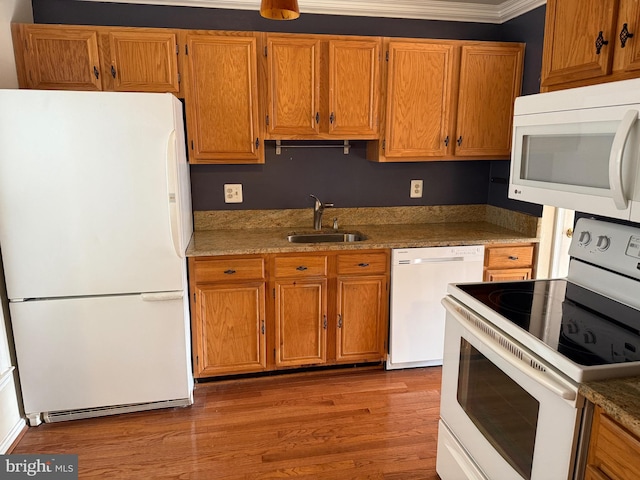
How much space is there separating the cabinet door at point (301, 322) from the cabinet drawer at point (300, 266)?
0.15ft

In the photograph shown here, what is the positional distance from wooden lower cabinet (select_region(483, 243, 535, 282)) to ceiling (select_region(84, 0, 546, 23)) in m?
1.55

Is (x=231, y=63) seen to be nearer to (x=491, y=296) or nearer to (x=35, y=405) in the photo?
(x=491, y=296)

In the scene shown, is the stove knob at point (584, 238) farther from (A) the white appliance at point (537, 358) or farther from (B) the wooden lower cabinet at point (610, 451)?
(B) the wooden lower cabinet at point (610, 451)

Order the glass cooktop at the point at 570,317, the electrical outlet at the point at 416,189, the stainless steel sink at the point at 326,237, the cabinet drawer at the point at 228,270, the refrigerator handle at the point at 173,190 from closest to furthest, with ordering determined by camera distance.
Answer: the glass cooktop at the point at 570,317, the refrigerator handle at the point at 173,190, the cabinet drawer at the point at 228,270, the stainless steel sink at the point at 326,237, the electrical outlet at the point at 416,189

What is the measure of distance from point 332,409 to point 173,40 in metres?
2.32

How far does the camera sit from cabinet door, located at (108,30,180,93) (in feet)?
8.55

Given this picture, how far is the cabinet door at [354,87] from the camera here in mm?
2824

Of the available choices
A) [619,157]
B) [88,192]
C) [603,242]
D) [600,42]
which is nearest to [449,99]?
[600,42]

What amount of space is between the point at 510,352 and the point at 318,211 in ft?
6.26

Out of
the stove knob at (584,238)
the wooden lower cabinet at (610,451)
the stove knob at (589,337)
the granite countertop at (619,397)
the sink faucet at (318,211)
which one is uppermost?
the stove knob at (584,238)

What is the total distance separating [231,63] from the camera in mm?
2715

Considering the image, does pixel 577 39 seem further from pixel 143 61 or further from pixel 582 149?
pixel 143 61

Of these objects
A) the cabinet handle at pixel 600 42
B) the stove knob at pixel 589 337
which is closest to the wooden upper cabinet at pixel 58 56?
the cabinet handle at pixel 600 42

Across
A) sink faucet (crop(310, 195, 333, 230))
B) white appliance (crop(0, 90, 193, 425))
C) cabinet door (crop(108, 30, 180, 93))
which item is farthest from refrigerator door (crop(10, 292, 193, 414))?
cabinet door (crop(108, 30, 180, 93))
